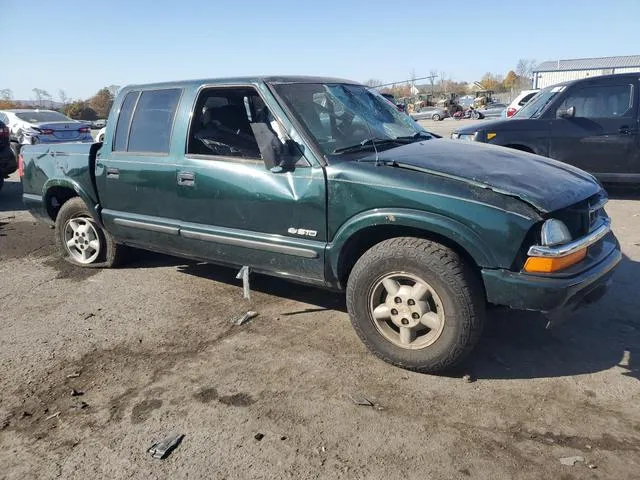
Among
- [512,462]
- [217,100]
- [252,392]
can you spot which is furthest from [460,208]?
[217,100]

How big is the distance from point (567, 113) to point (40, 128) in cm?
1223

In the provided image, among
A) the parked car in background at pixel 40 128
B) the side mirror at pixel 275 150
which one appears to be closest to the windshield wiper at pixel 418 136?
the side mirror at pixel 275 150

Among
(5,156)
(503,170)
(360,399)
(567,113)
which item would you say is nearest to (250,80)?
(503,170)

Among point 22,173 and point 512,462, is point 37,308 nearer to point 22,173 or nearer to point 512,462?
point 22,173

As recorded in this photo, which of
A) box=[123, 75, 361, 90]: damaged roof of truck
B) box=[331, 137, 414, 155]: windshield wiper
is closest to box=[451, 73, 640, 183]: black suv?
box=[123, 75, 361, 90]: damaged roof of truck

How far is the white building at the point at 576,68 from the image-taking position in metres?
56.9

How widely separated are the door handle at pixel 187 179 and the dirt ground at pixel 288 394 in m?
1.06

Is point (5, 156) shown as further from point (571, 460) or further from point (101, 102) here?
point (101, 102)

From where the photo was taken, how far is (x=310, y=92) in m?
4.01

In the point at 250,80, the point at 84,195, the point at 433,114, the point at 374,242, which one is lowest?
the point at 433,114

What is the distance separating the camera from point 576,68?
6175 cm

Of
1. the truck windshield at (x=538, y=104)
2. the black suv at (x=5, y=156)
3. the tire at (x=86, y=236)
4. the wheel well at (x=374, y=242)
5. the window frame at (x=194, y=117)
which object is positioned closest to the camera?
the wheel well at (x=374, y=242)

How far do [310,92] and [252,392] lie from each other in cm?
225

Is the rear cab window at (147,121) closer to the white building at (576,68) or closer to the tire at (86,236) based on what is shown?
the tire at (86,236)
